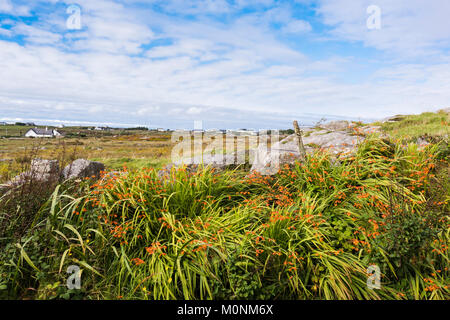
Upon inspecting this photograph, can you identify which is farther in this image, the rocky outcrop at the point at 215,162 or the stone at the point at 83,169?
the stone at the point at 83,169

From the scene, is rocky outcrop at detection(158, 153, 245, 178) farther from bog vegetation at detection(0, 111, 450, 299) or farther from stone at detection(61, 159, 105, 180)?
stone at detection(61, 159, 105, 180)

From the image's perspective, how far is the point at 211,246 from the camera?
304 centimetres

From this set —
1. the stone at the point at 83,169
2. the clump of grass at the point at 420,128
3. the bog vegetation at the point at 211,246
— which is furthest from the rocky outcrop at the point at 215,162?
the clump of grass at the point at 420,128

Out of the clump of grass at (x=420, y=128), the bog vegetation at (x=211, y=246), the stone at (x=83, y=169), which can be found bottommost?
the bog vegetation at (x=211, y=246)

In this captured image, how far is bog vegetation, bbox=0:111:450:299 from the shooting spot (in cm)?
289

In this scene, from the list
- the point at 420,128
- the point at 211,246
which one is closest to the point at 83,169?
the point at 211,246

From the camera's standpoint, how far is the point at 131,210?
3895 millimetres

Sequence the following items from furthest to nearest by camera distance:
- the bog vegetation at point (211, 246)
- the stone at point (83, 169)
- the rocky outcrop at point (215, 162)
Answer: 1. the stone at point (83, 169)
2. the rocky outcrop at point (215, 162)
3. the bog vegetation at point (211, 246)

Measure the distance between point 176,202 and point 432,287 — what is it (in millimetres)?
3398

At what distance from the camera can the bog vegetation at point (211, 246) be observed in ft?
Answer: 9.48

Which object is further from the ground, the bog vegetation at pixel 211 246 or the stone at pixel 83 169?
the stone at pixel 83 169

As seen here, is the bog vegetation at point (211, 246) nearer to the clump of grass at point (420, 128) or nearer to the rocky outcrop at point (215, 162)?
the rocky outcrop at point (215, 162)
